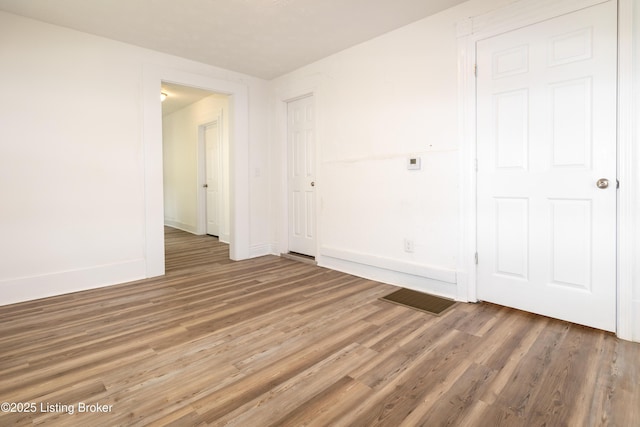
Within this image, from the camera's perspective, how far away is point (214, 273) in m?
3.75

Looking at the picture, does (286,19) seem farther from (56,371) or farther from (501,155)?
(56,371)

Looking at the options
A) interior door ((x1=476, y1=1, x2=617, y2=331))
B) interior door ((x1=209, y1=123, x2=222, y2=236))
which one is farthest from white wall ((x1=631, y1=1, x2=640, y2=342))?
interior door ((x1=209, y1=123, x2=222, y2=236))

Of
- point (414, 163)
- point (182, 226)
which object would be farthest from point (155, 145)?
point (182, 226)

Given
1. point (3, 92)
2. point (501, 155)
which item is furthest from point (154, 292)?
point (501, 155)

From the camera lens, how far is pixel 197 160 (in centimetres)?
647

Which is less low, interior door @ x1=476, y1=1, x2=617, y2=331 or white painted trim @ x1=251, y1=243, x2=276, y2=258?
interior door @ x1=476, y1=1, x2=617, y2=331

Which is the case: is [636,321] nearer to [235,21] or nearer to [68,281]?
[235,21]

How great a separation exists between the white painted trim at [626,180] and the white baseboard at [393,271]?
108 cm

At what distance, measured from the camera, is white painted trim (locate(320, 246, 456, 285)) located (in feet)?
9.32

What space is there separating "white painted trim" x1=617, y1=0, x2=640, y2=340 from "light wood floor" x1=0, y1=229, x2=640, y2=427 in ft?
0.65

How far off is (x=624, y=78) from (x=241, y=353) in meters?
2.95

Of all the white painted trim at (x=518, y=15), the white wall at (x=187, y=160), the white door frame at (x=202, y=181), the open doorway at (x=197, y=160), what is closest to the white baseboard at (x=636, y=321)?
the white painted trim at (x=518, y=15)

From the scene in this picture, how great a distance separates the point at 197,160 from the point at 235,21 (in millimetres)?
3975

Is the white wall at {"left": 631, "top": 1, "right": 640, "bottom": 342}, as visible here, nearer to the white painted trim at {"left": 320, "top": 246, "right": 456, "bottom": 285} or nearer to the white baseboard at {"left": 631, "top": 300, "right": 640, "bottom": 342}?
the white baseboard at {"left": 631, "top": 300, "right": 640, "bottom": 342}
